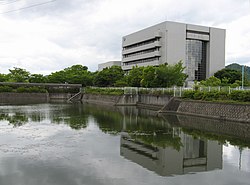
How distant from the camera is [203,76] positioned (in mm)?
71625

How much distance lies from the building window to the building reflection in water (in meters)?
54.3

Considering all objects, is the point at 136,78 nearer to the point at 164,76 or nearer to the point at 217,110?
the point at 164,76

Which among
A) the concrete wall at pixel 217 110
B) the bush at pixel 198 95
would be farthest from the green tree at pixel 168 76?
the bush at pixel 198 95

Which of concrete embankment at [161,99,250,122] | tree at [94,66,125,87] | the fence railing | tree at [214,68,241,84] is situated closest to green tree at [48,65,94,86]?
tree at [94,66,125,87]

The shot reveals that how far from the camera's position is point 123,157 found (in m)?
12.7

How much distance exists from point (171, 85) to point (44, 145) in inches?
1323

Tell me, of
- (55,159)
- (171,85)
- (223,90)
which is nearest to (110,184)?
(55,159)

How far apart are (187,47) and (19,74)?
52053 mm

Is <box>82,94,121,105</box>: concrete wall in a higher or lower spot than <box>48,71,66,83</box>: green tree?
lower

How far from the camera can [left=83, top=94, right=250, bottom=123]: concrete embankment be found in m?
24.2

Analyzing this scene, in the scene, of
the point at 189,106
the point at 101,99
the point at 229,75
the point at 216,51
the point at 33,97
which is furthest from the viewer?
the point at 33,97

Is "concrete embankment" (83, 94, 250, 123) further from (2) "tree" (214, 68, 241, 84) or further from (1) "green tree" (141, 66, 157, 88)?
(2) "tree" (214, 68, 241, 84)

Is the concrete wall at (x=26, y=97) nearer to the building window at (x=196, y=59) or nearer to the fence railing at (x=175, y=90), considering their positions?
the fence railing at (x=175, y=90)

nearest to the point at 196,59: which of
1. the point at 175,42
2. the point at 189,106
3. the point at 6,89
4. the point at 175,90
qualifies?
the point at 175,42
